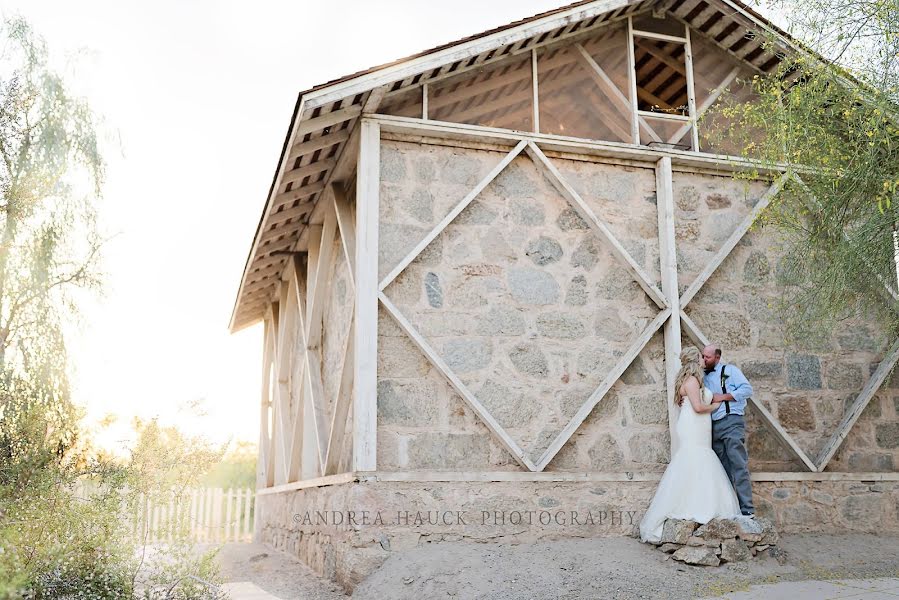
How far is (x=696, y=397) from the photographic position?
22.8 ft

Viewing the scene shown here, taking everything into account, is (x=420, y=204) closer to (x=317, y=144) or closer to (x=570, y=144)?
(x=317, y=144)

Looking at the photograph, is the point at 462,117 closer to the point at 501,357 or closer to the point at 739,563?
the point at 501,357

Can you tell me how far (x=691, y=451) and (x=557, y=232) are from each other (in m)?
2.35

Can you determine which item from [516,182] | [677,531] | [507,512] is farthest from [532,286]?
[677,531]

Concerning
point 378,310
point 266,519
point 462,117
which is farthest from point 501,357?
point 266,519

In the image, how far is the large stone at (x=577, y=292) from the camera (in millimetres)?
7504

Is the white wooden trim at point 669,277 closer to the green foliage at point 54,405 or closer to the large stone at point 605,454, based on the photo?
the large stone at point 605,454

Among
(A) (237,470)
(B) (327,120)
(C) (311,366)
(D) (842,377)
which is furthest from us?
(A) (237,470)

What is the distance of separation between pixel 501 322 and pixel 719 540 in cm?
256

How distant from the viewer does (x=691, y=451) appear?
680 centimetres

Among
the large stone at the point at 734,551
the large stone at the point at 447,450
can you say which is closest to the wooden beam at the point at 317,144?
the large stone at the point at 447,450

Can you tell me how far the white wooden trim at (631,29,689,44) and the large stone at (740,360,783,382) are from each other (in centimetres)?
344

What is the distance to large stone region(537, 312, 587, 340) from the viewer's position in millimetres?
7363

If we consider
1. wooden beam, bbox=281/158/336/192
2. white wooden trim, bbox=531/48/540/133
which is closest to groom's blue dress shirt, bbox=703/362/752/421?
white wooden trim, bbox=531/48/540/133
